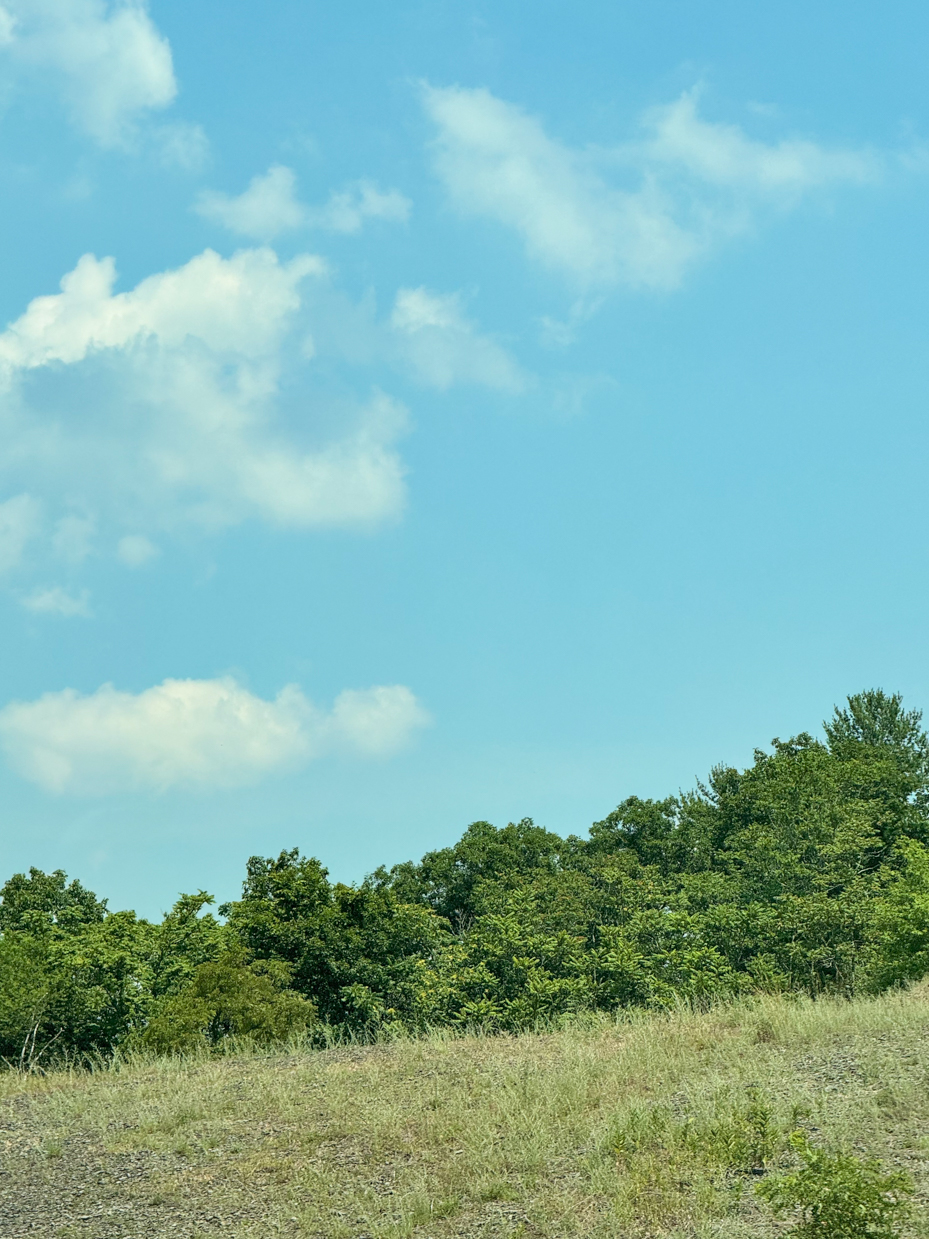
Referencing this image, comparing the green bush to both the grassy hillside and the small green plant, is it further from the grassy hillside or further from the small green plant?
the small green plant

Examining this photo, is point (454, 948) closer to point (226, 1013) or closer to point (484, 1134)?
point (226, 1013)

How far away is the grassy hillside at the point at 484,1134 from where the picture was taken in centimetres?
1016

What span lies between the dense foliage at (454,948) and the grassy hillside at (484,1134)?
24.6ft

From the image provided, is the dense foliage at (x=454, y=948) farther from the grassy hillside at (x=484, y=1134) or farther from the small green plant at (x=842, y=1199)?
the small green plant at (x=842, y=1199)

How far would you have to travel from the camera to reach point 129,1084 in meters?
16.9

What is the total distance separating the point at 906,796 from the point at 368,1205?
171 feet

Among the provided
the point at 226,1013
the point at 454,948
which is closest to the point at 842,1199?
the point at 226,1013

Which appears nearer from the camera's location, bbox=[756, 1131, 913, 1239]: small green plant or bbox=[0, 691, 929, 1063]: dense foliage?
bbox=[756, 1131, 913, 1239]: small green plant

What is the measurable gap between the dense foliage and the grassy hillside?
296 inches

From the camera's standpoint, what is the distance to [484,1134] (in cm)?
1206

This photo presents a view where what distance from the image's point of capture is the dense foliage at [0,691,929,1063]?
2836 centimetres

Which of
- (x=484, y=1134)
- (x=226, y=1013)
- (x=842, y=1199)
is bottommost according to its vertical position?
(x=484, y=1134)

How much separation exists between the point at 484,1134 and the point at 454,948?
79.6 ft

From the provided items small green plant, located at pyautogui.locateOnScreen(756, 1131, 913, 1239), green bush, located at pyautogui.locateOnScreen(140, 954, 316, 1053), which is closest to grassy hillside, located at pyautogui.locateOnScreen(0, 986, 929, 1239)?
small green plant, located at pyautogui.locateOnScreen(756, 1131, 913, 1239)
